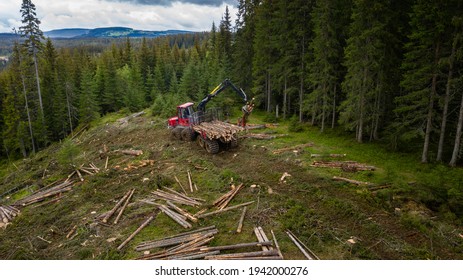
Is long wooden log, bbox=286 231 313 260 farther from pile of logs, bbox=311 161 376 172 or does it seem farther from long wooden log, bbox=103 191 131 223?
long wooden log, bbox=103 191 131 223

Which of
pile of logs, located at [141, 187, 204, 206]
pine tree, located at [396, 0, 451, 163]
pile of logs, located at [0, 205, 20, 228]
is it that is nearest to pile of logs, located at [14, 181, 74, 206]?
pile of logs, located at [0, 205, 20, 228]

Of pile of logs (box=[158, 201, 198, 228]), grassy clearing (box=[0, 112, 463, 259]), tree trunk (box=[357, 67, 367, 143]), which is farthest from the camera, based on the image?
tree trunk (box=[357, 67, 367, 143])

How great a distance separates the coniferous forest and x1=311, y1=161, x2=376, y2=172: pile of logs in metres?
3.77

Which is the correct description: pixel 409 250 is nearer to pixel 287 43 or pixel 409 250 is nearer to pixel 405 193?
pixel 405 193

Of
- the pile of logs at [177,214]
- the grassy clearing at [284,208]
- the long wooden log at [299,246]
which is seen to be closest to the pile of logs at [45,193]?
the grassy clearing at [284,208]

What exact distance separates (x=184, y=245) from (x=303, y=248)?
3.96 metres

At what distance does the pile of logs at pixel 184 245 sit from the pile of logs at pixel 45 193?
9.17m

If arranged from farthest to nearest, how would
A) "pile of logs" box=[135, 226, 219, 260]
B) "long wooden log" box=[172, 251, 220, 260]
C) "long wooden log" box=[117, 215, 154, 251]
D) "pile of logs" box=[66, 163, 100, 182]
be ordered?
1. "pile of logs" box=[66, 163, 100, 182]
2. "long wooden log" box=[117, 215, 154, 251]
3. "pile of logs" box=[135, 226, 219, 260]
4. "long wooden log" box=[172, 251, 220, 260]

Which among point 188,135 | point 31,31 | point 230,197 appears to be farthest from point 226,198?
point 31,31

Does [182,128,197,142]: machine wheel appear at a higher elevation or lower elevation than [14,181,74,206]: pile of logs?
higher

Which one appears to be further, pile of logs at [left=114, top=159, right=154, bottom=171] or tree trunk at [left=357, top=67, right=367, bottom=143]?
tree trunk at [left=357, top=67, right=367, bottom=143]

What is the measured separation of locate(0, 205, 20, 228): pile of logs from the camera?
13885 mm

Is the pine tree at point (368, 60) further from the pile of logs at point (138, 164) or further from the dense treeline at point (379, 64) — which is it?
the pile of logs at point (138, 164)

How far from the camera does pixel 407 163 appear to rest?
16.6 metres
